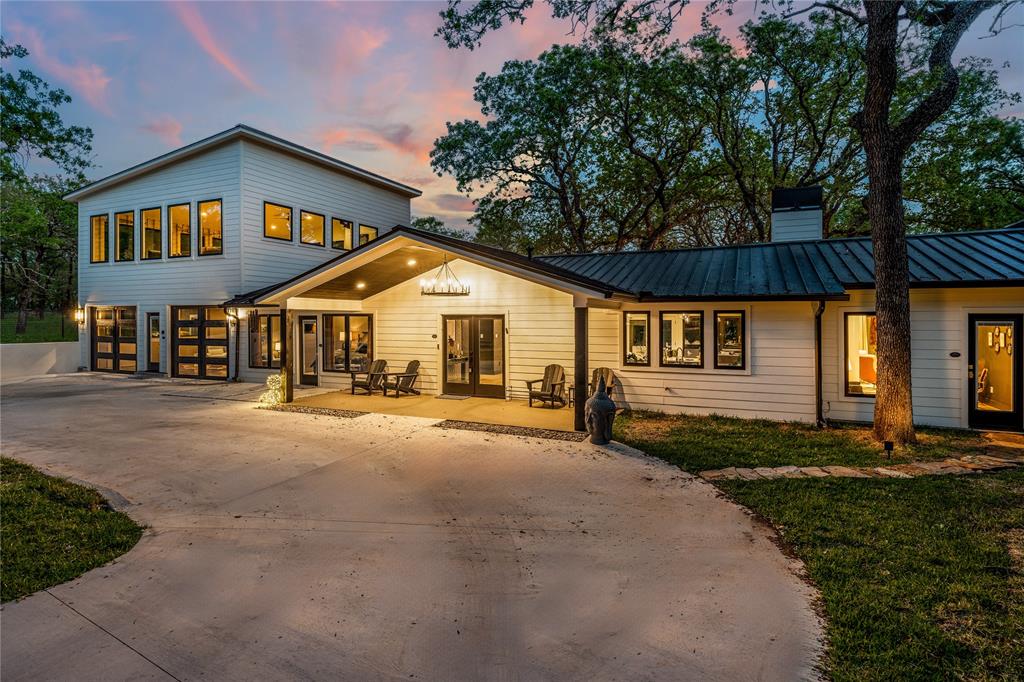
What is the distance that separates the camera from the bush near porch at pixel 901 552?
2777 mm

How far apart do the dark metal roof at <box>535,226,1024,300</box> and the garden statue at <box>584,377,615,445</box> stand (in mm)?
2680

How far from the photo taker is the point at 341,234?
17375 mm

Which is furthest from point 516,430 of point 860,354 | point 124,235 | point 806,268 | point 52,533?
point 124,235

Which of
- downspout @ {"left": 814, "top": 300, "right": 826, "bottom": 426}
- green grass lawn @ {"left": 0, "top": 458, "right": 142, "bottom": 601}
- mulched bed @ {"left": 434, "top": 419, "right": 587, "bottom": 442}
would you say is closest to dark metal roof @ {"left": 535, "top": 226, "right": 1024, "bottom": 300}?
downspout @ {"left": 814, "top": 300, "right": 826, "bottom": 426}

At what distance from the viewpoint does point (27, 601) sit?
3.27m

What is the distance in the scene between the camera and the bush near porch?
2777mm

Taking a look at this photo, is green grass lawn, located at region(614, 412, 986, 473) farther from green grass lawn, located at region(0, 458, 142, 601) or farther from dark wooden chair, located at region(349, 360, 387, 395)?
green grass lawn, located at region(0, 458, 142, 601)

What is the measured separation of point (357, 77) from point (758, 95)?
48.9ft

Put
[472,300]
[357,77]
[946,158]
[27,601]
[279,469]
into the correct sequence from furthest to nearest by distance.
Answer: [946,158]
[357,77]
[472,300]
[279,469]
[27,601]

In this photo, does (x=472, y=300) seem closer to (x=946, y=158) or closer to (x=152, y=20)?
(x=152, y=20)

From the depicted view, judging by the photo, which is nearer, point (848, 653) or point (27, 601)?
point (848, 653)

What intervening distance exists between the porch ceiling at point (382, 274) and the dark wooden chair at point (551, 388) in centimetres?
347

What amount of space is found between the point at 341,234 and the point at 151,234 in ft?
19.3

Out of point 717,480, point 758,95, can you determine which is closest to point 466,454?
point 717,480
